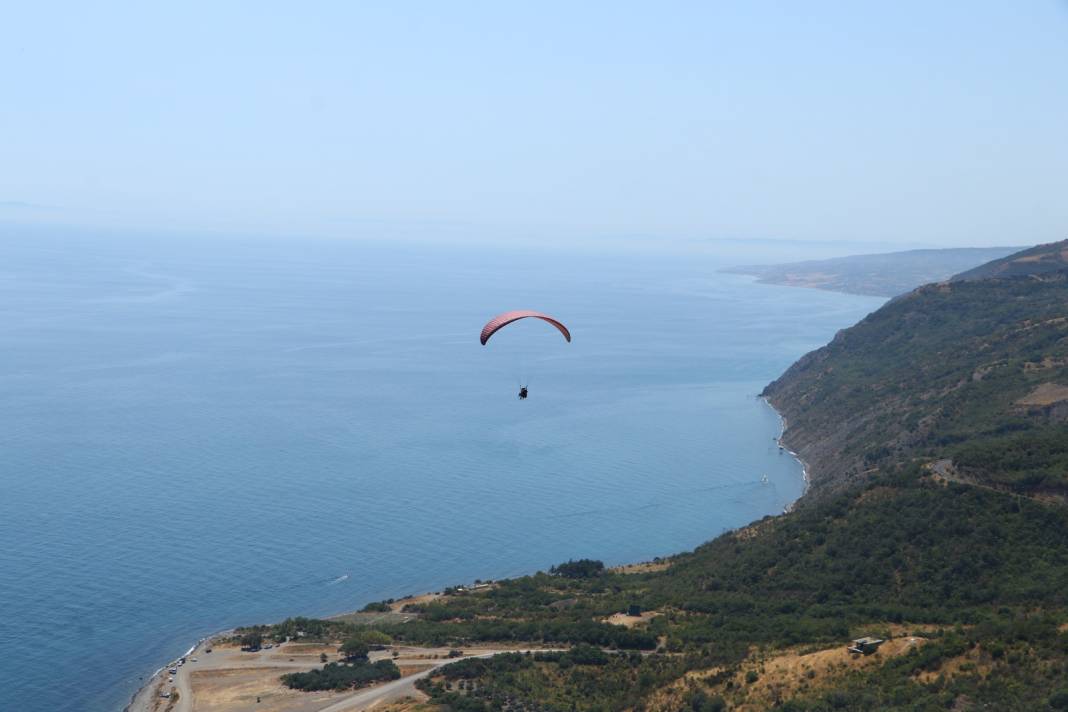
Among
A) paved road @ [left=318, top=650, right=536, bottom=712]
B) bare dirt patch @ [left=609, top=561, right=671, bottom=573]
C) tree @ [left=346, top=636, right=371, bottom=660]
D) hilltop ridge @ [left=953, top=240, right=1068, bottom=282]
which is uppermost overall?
hilltop ridge @ [left=953, top=240, right=1068, bottom=282]

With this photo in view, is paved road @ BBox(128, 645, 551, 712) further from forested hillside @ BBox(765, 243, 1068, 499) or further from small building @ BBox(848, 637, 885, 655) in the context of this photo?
forested hillside @ BBox(765, 243, 1068, 499)

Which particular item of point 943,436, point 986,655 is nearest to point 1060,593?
point 986,655

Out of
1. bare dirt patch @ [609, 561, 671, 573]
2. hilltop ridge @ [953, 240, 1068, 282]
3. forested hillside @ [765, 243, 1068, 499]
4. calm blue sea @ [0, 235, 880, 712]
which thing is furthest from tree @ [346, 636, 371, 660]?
hilltop ridge @ [953, 240, 1068, 282]

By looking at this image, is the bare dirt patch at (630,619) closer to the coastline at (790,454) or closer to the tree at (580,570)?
the tree at (580,570)

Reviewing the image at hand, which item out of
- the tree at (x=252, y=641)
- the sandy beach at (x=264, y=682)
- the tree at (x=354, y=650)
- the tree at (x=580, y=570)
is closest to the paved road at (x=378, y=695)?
the sandy beach at (x=264, y=682)

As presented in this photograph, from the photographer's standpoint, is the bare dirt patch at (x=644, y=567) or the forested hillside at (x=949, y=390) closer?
the forested hillside at (x=949, y=390)

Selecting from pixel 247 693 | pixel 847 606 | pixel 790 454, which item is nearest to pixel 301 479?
pixel 247 693

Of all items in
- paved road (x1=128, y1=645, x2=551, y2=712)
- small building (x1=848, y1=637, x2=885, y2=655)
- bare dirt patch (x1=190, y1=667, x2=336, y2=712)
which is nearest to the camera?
small building (x1=848, y1=637, x2=885, y2=655)

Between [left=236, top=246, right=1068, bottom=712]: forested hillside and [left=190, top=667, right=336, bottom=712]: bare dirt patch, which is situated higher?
[left=236, top=246, right=1068, bottom=712]: forested hillside

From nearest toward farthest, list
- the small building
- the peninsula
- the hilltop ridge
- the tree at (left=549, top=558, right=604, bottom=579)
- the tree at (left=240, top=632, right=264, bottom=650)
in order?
the peninsula, the small building, the tree at (left=240, top=632, right=264, bottom=650), the tree at (left=549, top=558, right=604, bottom=579), the hilltop ridge

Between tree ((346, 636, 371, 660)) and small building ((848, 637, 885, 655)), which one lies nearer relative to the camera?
small building ((848, 637, 885, 655))
